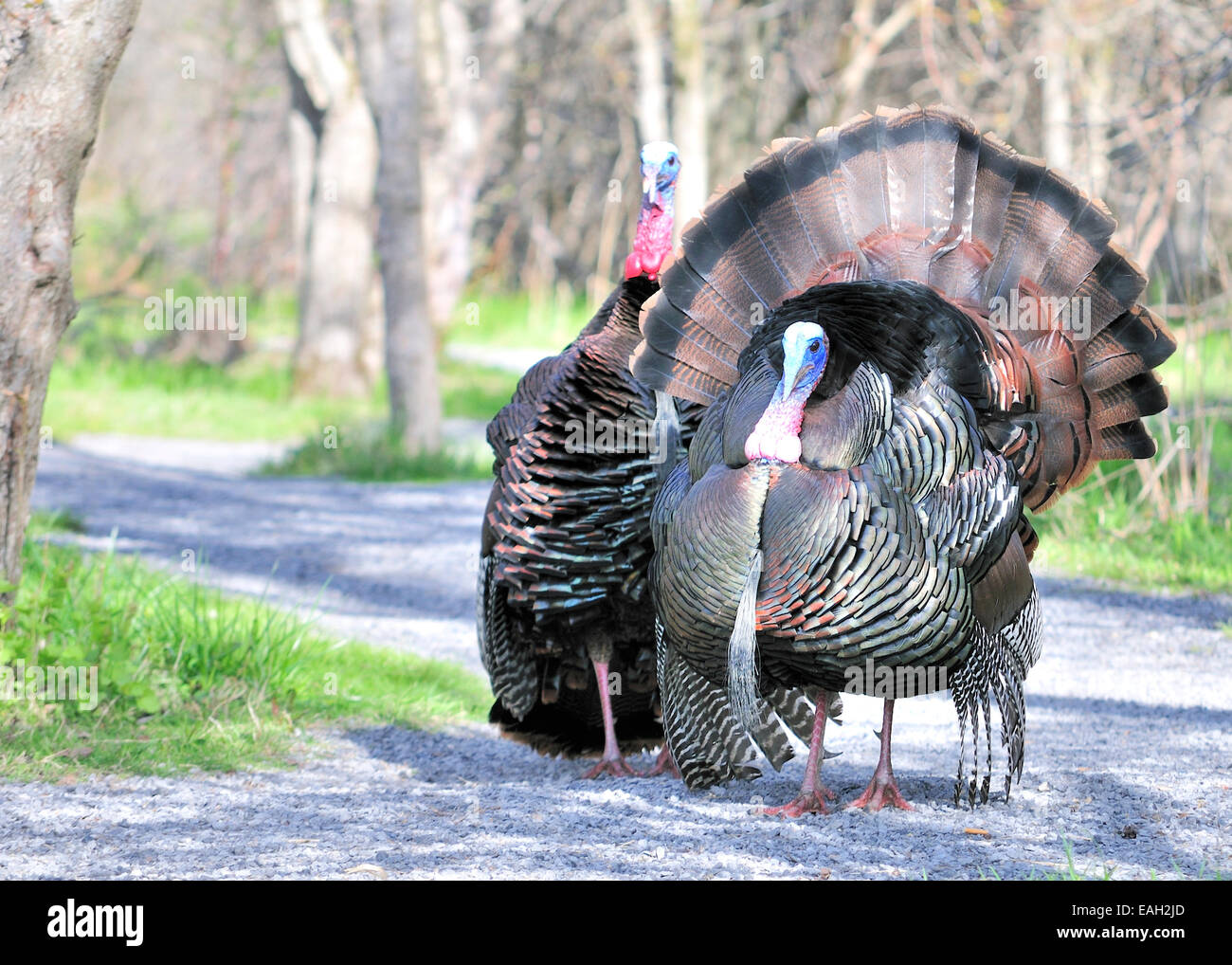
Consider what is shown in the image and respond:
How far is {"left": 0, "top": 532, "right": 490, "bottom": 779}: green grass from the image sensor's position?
13.6ft

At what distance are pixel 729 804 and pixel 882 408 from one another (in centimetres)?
122

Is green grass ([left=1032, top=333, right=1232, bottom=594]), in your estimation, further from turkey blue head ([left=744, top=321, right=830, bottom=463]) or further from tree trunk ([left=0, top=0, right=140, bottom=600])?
tree trunk ([left=0, top=0, right=140, bottom=600])

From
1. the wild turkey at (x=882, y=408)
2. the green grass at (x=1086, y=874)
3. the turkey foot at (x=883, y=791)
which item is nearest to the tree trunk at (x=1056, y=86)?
the wild turkey at (x=882, y=408)

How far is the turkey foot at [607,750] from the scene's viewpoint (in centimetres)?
455

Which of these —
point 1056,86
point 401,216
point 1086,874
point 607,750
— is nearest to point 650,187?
point 607,750

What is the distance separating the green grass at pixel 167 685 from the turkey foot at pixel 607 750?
31.2 inches

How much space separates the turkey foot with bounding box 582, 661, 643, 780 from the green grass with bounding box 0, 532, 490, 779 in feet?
2.60

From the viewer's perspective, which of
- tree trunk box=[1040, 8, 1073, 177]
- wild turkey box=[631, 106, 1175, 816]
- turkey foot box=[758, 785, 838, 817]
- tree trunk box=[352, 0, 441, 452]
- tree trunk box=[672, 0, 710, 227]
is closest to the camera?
wild turkey box=[631, 106, 1175, 816]

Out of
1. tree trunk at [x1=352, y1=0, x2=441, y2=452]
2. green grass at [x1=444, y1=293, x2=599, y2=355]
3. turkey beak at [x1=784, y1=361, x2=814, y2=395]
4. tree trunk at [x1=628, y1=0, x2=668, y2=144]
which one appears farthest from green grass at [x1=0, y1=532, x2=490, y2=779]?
green grass at [x1=444, y1=293, x2=599, y2=355]

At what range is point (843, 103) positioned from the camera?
48.4ft

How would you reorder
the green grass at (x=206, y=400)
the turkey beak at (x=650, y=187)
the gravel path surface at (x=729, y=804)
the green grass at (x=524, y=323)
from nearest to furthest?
the gravel path surface at (x=729, y=804)
the turkey beak at (x=650, y=187)
the green grass at (x=206, y=400)
the green grass at (x=524, y=323)

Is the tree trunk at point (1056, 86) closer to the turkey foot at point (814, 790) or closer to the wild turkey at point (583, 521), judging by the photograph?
the wild turkey at point (583, 521)

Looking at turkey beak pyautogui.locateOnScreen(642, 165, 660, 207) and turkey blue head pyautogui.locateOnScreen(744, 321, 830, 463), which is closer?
turkey blue head pyautogui.locateOnScreen(744, 321, 830, 463)

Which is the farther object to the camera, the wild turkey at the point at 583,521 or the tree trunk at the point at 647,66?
the tree trunk at the point at 647,66
